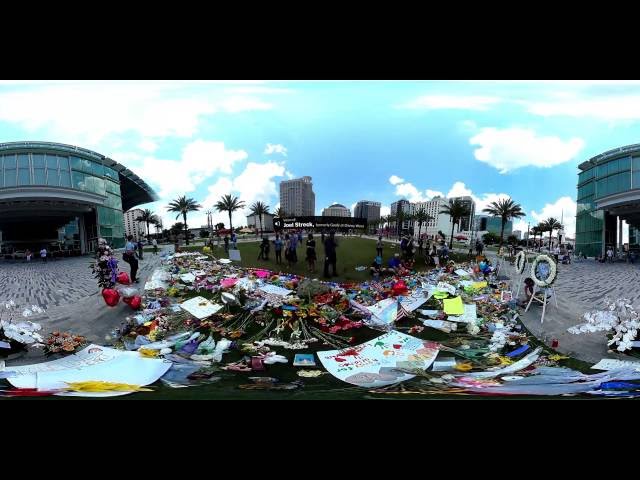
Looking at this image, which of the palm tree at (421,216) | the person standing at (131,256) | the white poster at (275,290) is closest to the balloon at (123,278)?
the person standing at (131,256)

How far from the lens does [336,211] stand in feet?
6.66

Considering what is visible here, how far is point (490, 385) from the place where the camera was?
167 centimetres

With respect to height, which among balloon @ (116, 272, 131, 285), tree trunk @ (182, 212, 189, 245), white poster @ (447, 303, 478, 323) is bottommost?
white poster @ (447, 303, 478, 323)

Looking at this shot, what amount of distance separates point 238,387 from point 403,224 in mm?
1691

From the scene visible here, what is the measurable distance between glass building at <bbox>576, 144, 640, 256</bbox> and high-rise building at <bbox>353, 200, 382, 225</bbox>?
153 cm

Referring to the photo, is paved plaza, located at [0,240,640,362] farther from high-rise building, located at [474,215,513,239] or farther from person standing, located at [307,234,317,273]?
person standing, located at [307,234,317,273]

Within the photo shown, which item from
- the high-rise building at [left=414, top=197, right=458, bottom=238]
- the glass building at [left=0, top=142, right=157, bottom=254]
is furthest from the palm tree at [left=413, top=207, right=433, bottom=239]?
the glass building at [left=0, top=142, right=157, bottom=254]

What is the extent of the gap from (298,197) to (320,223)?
0.28 m

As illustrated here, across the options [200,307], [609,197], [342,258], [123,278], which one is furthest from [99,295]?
[609,197]

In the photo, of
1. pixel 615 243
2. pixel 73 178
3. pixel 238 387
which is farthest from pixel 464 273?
pixel 73 178

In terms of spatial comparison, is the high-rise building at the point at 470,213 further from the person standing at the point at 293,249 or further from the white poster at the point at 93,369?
the white poster at the point at 93,369

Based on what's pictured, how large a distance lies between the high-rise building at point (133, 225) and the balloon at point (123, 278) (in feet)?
1.00

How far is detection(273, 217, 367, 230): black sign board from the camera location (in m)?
2.01
